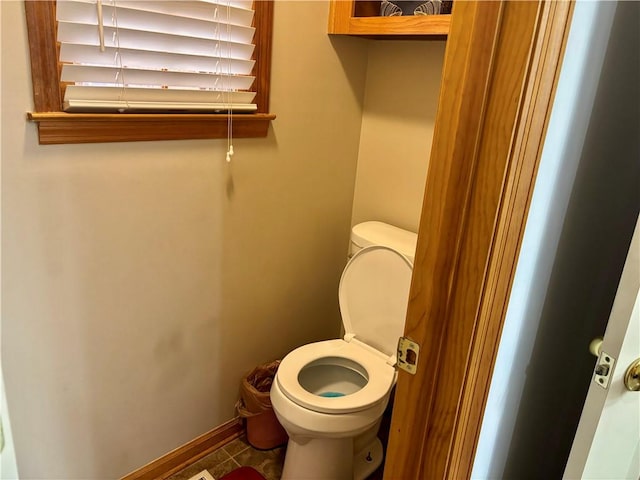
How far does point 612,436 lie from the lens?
949mm

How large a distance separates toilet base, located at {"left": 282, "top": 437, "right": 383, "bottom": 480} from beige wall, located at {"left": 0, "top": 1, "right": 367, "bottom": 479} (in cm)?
39

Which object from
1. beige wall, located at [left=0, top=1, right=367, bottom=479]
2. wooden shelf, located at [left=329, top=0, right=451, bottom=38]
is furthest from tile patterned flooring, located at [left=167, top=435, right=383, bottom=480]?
wooden shelf, located at [left=329, top=0, right=451, bottom=38]

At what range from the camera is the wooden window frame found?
1183 millimetres

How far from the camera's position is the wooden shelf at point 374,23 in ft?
5.01

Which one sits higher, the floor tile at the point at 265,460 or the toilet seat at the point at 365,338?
the toilet seat at the point at 365,338

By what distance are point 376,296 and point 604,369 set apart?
3.24 ft

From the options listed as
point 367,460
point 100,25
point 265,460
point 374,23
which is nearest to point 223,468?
point 265,460

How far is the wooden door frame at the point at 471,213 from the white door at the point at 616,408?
21cm

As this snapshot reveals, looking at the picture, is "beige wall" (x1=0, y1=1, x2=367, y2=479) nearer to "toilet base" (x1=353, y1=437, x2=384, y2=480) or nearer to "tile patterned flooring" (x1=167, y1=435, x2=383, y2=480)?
"tile patterned flooring" (x1=167, y1=435, x2=383, y2=480)

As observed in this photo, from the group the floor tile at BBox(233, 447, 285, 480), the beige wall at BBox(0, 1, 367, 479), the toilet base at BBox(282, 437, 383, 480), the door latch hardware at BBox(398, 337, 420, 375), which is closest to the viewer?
the door latch hardware at BBox(398, 337, 420, 375)

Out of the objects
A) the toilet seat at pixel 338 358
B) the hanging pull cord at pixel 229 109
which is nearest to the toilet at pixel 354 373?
the toilet seat at pixel 338 358

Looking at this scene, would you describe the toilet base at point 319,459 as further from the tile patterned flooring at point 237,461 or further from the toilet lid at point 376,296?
the toilet lid at point 376,296

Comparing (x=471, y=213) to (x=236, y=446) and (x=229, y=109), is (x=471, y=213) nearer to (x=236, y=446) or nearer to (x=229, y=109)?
(x=229, y=109)

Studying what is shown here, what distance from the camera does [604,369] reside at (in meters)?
0.89
